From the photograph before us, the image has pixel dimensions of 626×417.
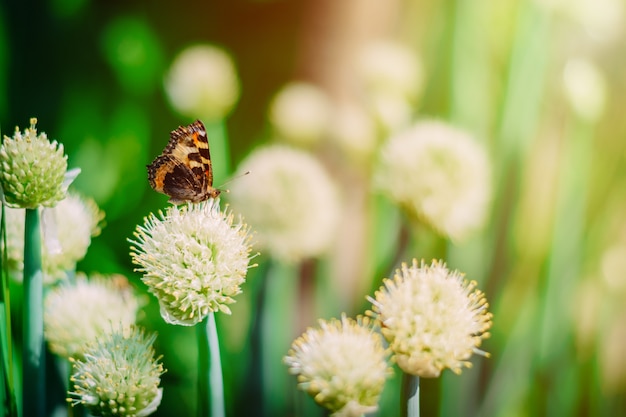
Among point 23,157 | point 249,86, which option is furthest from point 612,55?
point 23,157

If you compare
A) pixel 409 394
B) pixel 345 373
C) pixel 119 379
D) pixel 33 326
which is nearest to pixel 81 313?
pixel 33 326

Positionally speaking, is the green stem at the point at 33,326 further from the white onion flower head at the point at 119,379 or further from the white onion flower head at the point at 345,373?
the white onion flower head at the point at 345,373

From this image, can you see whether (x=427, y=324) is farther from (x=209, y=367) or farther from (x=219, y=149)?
(x=219, y=149)

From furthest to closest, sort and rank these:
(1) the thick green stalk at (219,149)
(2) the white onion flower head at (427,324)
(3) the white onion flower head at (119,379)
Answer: (1) the thick green stalk at (219,149), (3) the white onion flower head at (119,379), (2) the white onion flower head at (427,324)

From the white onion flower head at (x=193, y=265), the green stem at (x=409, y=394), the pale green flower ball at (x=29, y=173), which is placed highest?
the pale green flower ball at (x=29, y=173)

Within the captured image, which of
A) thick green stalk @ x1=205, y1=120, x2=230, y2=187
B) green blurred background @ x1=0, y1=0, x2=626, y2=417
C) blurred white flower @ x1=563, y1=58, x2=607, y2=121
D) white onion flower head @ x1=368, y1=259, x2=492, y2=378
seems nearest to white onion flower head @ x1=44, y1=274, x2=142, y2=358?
green blurred background @ x1=0, y1=0, x2=626, y2=417

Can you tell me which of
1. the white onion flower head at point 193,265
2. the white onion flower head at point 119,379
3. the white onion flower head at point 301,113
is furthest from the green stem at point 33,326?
the white onion flower head at point 301,113

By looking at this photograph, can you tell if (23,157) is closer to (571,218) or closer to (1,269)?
(1,269)

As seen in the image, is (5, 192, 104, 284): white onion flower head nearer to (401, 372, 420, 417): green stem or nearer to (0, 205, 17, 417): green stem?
(0, 205, 17, 417): green stem
